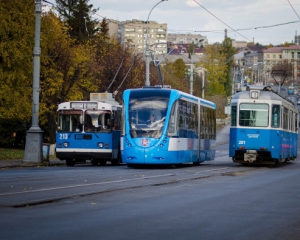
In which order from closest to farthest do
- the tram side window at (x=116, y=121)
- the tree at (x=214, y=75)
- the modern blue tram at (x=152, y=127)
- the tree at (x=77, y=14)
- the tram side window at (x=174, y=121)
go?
the modern blue tram at (x=152, y=127)
the tram side window at (x=174, y=121)
the tram side window at (x=116, y=121)
the tree at (x=77, y=14)
the tree at (x=214, y=75)

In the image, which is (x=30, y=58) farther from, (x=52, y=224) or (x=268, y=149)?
(x=52, y=224)

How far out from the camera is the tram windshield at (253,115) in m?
31.1

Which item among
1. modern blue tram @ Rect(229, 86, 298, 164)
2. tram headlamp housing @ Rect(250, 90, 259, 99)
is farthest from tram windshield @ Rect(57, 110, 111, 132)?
tram headlamp housing @ Rect(250, 90, 259, 99)

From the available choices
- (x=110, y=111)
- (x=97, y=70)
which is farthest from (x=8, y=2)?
(x=97, y=70)

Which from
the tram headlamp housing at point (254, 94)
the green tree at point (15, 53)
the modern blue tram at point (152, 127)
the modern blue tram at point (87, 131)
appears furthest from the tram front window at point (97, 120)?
the green tree at point (15, 53)

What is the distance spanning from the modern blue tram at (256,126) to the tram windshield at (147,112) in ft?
16.6

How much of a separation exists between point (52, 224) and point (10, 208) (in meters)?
2.00

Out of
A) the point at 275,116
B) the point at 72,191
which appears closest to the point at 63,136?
the point at 275,116

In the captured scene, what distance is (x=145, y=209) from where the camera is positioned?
1248cm

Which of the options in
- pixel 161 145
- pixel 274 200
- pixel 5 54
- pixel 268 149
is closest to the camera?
pixel 274 200

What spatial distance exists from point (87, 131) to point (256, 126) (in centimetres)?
716

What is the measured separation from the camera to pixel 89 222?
10.6m

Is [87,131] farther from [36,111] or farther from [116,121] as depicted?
[36,111]

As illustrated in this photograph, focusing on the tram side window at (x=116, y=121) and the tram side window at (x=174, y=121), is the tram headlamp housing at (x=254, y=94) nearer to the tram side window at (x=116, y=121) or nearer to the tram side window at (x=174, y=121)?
the tram side window at (x=174, y=121)
